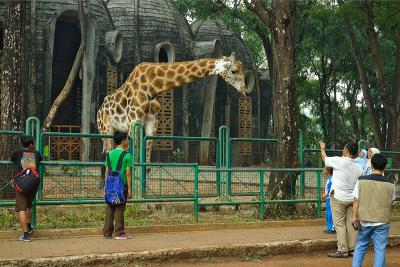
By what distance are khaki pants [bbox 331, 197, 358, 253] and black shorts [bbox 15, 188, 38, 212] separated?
435 cm

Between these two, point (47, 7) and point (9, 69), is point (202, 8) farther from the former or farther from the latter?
point (9, 69)

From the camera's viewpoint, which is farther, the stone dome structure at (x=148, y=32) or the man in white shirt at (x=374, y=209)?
the stone dome structure at (x=148, y=32)

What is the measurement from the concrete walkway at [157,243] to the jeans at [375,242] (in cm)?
196

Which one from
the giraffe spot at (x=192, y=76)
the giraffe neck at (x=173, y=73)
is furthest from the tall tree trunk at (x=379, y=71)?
the giraffe spot at (x=192, y=76)

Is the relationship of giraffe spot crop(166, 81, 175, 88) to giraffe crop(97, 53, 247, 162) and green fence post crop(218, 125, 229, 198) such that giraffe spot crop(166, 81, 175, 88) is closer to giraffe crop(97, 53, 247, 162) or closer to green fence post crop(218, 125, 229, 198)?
giraffe crop(97, 53, 247, 162)

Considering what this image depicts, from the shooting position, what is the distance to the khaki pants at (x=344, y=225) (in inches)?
348

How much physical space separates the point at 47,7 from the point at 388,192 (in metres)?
17.1

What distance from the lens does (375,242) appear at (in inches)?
281

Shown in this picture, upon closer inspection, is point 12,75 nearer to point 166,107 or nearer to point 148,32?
point 166,107

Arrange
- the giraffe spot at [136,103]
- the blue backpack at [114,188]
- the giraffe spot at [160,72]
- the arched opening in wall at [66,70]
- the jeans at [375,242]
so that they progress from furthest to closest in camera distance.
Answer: the arched opening in wall at [66,70], the giraffe spot at [160,72], the giraffe spot at [136,103], the blue backpack at [114,188], the jeans at [375,242]

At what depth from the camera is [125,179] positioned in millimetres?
9188

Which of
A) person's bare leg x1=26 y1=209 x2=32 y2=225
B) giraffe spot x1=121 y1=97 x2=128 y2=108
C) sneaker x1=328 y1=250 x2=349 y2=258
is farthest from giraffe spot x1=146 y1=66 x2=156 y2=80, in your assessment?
sneaker x1=328 y1=250 x2=349 y2=258

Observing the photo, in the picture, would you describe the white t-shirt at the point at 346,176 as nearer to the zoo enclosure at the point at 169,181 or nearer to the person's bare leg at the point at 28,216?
the zoo enclosure at the point at 169,181

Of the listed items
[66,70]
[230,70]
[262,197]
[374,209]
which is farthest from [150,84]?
[66,70]
